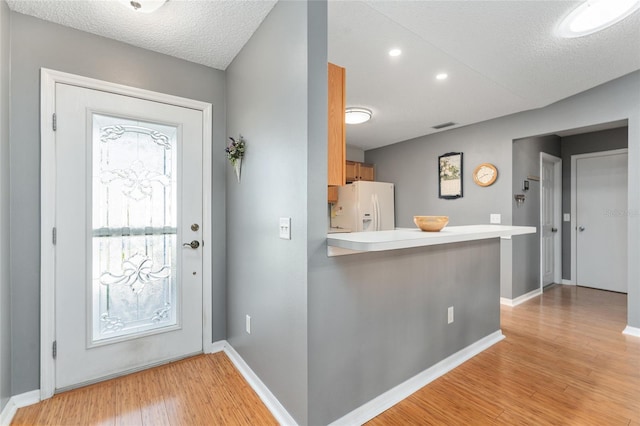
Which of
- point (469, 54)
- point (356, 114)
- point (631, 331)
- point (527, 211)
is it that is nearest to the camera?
point (469, 54)

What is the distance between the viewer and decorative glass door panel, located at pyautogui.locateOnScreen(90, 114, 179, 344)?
2045 mm

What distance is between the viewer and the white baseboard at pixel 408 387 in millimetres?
1638

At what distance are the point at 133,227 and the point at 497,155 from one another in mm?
4246

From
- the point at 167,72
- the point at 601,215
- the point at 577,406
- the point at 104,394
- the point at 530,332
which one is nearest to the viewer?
the point at 577,406

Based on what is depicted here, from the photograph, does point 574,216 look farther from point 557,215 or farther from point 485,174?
point 485,174

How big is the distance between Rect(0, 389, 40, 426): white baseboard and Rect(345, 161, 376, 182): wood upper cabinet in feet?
14.5

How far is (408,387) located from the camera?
6.25ft

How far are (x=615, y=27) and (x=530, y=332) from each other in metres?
2.64

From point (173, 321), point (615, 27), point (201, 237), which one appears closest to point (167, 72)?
point (201, 237)

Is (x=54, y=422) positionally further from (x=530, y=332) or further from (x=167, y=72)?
(x=530, y=332)

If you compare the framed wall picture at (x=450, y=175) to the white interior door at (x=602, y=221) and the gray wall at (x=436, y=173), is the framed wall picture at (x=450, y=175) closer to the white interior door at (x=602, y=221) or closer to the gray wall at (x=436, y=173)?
the gray wall at (x=436, y=173)

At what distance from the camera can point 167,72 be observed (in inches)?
89.9

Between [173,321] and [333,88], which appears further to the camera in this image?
[173,321]

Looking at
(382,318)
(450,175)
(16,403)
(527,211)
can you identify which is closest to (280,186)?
(382,318)
